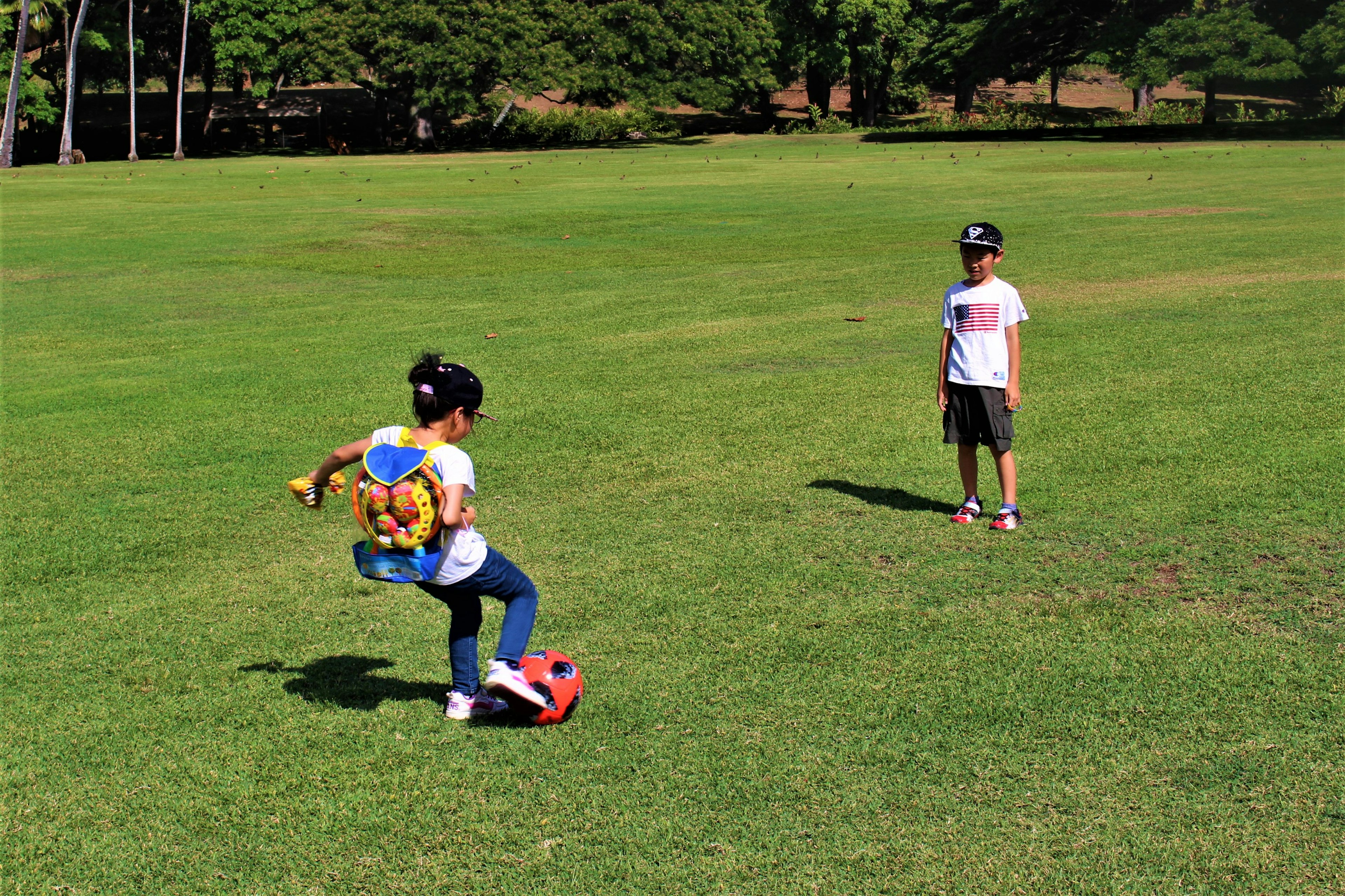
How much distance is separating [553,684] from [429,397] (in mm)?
1236

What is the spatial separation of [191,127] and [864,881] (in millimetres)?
74167

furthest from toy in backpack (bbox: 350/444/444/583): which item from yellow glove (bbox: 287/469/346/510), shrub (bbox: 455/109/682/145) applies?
shrub (bbox: 455/109/682/145)

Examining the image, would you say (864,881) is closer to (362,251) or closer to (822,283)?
(822,283)

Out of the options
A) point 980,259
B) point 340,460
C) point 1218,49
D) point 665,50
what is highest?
point 665,50

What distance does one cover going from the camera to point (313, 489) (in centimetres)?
440

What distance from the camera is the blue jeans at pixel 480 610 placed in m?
4.44

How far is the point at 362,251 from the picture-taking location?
20.3 meters

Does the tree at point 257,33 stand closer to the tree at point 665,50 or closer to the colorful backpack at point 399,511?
the tree at point 665,50

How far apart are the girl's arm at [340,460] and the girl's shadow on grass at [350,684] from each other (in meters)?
1.00

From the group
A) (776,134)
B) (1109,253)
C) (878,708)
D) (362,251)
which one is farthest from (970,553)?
(776,134)

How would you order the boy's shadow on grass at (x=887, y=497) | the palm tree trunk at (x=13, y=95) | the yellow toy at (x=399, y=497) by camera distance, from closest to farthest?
the yellow toy at (x=399, y=497), the boy's shadow on grass at (x=887, y=497), the palm tree trunk at (x=13, y=95)

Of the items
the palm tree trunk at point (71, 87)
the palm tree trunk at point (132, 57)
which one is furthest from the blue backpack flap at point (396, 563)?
the palm tree trunk at point (132, 57)

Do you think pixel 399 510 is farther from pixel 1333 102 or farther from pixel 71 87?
pixel 1333 102

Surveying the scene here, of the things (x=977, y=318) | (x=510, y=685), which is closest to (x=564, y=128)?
(x=977, y=318)
